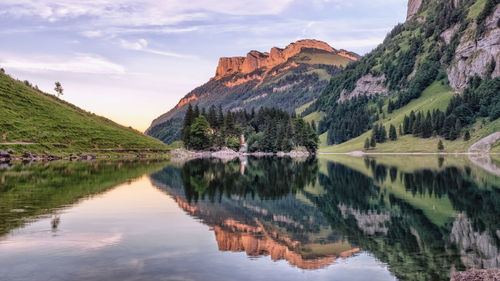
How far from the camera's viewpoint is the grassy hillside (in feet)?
391

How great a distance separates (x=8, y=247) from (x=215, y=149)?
178611mm

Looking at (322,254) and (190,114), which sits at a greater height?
(190,114)

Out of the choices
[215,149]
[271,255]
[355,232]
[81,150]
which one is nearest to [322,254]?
[271,255]

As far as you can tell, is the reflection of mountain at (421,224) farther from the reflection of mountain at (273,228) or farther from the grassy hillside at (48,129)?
the grassy hillside at (48,129)

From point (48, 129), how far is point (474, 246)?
14218 cm

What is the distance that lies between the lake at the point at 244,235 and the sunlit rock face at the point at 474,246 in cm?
6

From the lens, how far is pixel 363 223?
27391 mm

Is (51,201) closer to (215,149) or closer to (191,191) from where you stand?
(191,191)

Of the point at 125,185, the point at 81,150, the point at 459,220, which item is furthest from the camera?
the point at 81,150

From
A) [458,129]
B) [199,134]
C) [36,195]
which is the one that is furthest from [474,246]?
[458,129]

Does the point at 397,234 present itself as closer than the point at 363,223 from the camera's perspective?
Yes

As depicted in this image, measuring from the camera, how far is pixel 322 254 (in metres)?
20.0

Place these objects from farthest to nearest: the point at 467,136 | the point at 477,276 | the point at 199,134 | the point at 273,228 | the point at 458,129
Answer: the point at 458,129 → the point at 199,134 → the point at 467,136 → the point at 273,228 → the point at 477,276

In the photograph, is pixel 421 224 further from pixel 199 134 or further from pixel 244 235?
pixel 199 134
